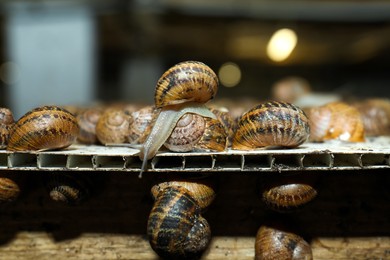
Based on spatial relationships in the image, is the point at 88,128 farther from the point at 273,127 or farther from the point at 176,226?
the point at 273,127

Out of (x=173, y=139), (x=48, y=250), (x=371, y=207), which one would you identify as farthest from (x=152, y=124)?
(x=371, y=207)

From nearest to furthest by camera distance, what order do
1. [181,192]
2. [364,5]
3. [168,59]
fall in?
[181,192], [364,5], [168,59]

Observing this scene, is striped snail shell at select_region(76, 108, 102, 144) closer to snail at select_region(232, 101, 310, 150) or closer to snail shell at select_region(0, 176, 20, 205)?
snail shell at select_region(0, 176, 20, 205)

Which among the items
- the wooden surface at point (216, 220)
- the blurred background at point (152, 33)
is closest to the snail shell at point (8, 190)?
the wooden surface at point (216, 220)

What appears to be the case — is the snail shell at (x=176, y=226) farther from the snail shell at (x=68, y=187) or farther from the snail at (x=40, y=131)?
the snail at (x=40, y=131)

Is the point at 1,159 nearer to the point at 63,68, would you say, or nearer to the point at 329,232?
the point at 329,232

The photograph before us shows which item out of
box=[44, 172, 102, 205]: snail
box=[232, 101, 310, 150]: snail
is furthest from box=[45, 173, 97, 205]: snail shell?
box=[232, 101, 310, 150]: snail

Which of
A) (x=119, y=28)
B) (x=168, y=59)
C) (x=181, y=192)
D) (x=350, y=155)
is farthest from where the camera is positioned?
(x=168, y=59)
